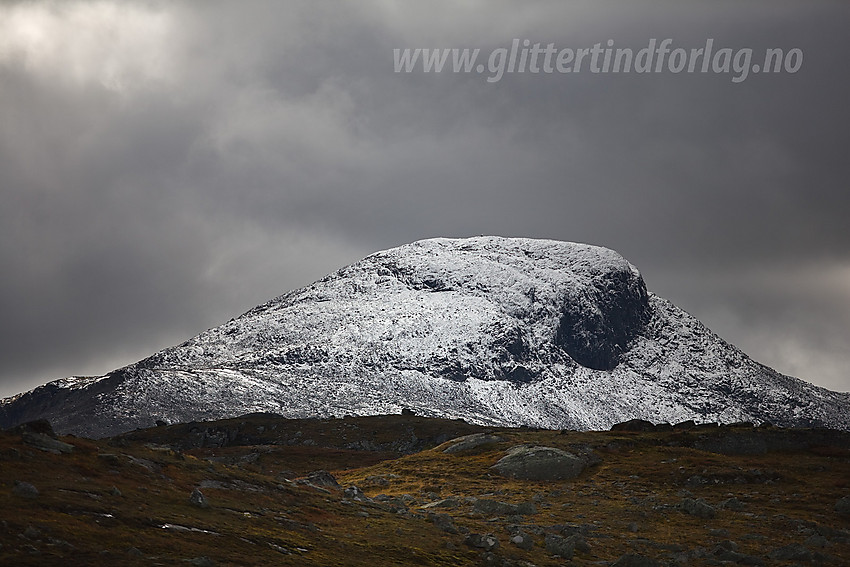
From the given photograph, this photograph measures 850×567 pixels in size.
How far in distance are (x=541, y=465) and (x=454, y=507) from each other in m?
22.8

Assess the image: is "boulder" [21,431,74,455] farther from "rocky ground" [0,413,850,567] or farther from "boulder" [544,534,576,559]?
"boulder" [544,534,576,559]

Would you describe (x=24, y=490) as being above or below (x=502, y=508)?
below

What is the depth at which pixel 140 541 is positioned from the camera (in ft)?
110

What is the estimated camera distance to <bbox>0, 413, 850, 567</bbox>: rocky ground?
35.3 meters

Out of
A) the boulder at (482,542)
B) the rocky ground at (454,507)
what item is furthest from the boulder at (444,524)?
the boulder at (482,542)

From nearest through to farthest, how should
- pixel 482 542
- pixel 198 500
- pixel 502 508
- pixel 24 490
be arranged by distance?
pixel 24 490
pixel 198 500
pixel 482 542
pixel 502 508

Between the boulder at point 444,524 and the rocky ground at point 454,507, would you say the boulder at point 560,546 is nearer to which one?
the rocky ground at point 454,507

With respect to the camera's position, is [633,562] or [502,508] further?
[502,508]

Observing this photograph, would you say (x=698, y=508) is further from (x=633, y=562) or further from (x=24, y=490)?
(x=24, y=490)

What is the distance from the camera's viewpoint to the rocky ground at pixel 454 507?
116ft

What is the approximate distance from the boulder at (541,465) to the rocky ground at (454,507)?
20cm

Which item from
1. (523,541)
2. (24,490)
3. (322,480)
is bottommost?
(523,541)

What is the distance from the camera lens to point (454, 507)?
6556 cm

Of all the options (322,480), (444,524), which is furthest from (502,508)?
(322,480)
